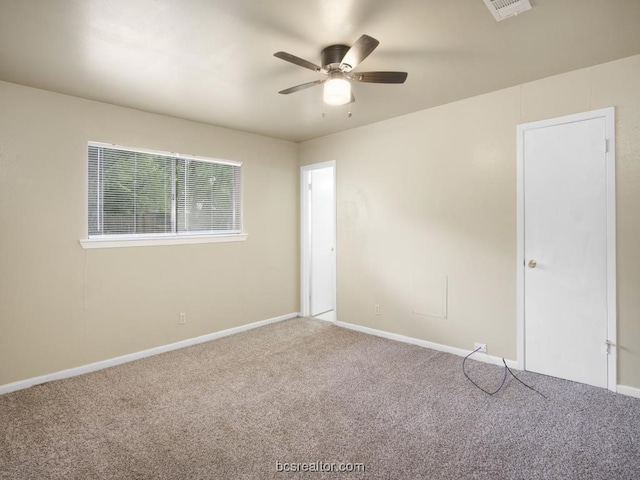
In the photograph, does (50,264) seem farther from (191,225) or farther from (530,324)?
(530,324)

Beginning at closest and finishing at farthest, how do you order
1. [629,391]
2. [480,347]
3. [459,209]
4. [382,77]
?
1. [382,77]
2. [629,391]
3. [480,347]
4. [459,209]

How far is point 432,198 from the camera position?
3738mm

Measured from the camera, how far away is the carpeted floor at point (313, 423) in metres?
1.95

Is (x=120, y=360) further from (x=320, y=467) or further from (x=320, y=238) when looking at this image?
(x=320, y=238)

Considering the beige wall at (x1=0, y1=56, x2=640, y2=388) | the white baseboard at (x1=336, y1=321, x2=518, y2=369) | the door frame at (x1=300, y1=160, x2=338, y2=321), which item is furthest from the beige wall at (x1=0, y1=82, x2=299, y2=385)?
the white baseboard at (x1=336, y1=321, x2=518, y2=369)

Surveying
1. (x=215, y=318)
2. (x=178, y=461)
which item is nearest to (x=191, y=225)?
(x=215, y=318)

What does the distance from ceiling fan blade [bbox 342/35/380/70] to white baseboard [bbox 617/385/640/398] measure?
3081 mm


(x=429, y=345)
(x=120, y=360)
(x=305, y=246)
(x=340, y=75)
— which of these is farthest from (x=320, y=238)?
(x=340, y=75)

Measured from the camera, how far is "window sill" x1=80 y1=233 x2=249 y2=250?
3.29 meters

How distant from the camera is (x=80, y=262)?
10.6 ft

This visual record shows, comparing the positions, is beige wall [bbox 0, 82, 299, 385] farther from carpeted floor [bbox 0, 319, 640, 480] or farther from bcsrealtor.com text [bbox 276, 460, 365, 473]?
bcsrealtor.com text [bbox 276, 460, 365, 473]

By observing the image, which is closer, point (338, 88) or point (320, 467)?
point (320, 467)

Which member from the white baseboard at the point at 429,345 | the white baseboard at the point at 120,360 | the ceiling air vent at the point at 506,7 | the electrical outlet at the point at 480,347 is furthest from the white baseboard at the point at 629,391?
the white baseboard at the point at 120,360

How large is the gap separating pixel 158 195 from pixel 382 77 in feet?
8.73
